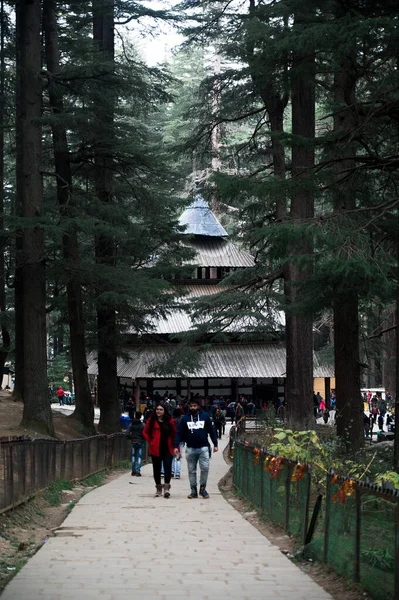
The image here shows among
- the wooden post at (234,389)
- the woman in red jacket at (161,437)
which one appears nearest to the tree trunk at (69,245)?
the woman in red jacket at (161,437)

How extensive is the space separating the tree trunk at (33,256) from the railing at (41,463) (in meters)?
1.90

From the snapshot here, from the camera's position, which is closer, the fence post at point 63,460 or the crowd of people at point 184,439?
the crowd of people at point 184,439

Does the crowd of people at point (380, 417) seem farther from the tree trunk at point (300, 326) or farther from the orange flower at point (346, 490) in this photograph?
the orange flower at point (346, 490)

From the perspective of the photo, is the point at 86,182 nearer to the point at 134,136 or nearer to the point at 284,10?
the point at 134,136

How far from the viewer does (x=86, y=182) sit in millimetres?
31516

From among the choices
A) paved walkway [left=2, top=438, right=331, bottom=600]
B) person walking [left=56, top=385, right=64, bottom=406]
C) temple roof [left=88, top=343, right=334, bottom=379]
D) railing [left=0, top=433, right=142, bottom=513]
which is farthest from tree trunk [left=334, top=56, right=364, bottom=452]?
person walking [left=56, top=385, right=64, bottom=406]

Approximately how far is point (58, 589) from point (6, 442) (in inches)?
170

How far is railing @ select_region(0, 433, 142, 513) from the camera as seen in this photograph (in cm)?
1114

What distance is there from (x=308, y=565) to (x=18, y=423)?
16846 mm

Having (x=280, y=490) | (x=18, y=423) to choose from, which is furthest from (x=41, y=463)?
(x=18, y=423)

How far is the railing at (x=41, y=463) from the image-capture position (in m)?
11.1

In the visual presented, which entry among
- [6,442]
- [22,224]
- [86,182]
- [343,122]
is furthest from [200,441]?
[86,182]

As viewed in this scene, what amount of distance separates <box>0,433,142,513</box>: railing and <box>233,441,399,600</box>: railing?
335 centimetres

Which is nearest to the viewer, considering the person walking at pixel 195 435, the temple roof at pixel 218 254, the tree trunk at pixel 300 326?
the person walking at pixel 195 435
